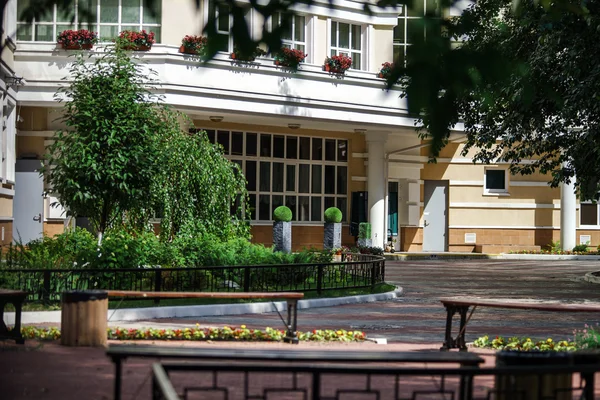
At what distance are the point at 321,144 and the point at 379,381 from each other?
2755cm

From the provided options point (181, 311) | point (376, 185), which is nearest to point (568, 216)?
point (376, 185)

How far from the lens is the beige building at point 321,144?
28.9 m

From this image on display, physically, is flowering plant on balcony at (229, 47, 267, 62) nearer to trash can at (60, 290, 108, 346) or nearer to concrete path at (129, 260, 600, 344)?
trash can at (60, 290, 108, 346)

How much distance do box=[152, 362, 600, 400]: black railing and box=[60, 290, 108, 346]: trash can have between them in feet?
8.99

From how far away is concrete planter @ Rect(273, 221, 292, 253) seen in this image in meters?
33.2

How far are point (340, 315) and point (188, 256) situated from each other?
4074mm

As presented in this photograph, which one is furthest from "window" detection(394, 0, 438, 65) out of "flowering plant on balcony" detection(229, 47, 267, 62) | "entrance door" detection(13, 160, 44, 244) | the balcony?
"entrance door" detection(13, 160, 44, 244)

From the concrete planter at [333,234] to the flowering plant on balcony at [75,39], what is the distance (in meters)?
10.1

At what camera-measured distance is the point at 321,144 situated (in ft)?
122

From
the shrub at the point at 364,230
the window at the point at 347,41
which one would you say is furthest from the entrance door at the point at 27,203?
the shrub at the point at 364,230

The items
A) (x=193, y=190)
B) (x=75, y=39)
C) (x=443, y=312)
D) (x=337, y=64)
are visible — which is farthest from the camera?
(x=337, y=64)

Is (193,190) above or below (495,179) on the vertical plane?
below

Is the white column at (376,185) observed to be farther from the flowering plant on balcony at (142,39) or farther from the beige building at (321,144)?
the flowering plant on balcony at (142,39)

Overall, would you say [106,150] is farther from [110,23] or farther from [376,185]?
[376,185]
